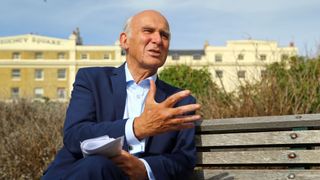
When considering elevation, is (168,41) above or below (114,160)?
above

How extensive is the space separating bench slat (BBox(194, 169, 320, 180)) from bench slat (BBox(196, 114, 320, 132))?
219mm

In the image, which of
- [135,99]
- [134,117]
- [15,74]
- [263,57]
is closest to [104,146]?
[134,117]

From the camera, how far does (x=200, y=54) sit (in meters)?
70.4

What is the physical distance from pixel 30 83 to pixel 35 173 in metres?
61.2

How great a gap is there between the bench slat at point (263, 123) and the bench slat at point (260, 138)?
0.03 meters

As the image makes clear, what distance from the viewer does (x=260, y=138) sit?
250cm

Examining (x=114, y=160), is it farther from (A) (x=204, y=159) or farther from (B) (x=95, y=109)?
(A) (x=204, y=159)

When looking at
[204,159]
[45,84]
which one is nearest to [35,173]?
[204,159]

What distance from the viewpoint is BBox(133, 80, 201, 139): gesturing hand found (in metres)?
2.06

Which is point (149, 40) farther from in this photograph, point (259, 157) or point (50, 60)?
point (50, 60)

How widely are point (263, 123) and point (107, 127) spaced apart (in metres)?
0.79

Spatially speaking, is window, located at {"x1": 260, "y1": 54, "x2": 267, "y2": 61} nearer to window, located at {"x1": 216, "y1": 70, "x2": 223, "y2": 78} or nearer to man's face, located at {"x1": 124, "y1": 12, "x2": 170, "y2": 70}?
window, located at {"x1": 216, "y1": 70, "x2": 223, "y2": 78}

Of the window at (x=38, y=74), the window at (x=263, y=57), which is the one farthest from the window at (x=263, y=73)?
the window at (x=38, y=74)

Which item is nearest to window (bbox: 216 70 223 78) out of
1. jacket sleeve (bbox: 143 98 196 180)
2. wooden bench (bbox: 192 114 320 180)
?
wooden bench (bbox: 192 114 320 180)
